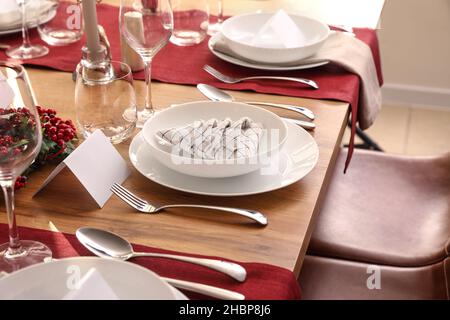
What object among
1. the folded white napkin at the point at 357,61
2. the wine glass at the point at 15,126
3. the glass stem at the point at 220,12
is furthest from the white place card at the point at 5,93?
the glass stem at the point at 220,12

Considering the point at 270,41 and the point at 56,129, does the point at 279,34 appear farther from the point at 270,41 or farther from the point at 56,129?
the point at 56,129

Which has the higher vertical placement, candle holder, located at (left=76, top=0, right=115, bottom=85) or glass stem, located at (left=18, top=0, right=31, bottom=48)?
candle holder, located at (left=76, top=0, right=115, bottom=85)

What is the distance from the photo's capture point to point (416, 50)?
3.16 meters

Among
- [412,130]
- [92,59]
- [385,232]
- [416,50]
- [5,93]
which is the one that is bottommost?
[412,130]

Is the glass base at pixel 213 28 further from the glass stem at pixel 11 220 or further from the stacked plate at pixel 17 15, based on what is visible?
the glass stem at pixel 11 220

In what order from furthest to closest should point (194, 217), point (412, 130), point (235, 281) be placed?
1. point (412, 130)
2. point (194, 217)
3. point (235, 281)

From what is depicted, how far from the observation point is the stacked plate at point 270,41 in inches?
56.9

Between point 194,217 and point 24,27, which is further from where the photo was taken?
point 24,27

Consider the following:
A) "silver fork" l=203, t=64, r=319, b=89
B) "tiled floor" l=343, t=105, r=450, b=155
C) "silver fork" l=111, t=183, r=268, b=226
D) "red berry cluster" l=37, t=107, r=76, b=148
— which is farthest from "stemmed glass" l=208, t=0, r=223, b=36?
"tiled floor" l=343, t=105, r=450, b=155

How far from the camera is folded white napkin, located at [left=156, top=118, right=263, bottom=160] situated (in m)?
1.01

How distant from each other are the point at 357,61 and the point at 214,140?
1.95 ft

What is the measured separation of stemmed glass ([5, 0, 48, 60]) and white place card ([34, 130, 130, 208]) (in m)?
0.58

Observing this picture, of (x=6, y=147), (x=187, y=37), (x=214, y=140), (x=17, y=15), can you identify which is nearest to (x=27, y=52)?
(x=17, y=15)

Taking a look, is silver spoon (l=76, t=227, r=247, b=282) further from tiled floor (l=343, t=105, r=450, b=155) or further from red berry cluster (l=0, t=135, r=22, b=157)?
tiled floor (l=343, t=105, r=450, b=155)
